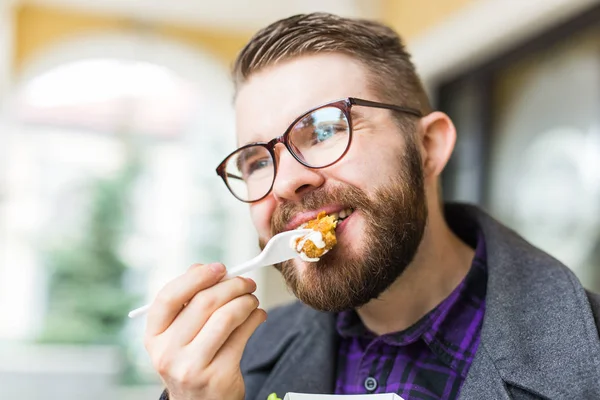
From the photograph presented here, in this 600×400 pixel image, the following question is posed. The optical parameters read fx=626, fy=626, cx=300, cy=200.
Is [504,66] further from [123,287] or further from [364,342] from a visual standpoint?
[123,287]

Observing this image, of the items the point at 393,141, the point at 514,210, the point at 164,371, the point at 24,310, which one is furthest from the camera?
the point at 24,310

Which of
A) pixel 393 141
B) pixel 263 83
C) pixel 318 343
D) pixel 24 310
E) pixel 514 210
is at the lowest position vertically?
pixel 24 310

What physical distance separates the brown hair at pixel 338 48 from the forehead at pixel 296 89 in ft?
0.06

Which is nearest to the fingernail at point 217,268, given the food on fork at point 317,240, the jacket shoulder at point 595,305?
the food on fork at point 317,240

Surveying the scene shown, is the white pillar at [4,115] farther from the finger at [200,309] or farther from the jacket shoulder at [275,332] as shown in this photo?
the finger at [200,309]

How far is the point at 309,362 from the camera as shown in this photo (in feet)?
4.01

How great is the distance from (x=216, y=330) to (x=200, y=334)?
1.0 inches

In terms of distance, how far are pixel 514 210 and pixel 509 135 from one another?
1.11 feet

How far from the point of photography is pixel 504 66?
9.28 ft

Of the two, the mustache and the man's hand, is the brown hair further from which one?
the man's hand

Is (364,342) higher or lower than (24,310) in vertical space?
higher

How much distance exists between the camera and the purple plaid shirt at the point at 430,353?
1064 mm

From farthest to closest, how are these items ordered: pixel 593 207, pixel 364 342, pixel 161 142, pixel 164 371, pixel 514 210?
pixel 161 142 < pixel 514 210 < pixel 593 207 < pixel 364 342 < pixel 164 371

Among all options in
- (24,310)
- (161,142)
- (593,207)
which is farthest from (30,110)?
(593,207)
